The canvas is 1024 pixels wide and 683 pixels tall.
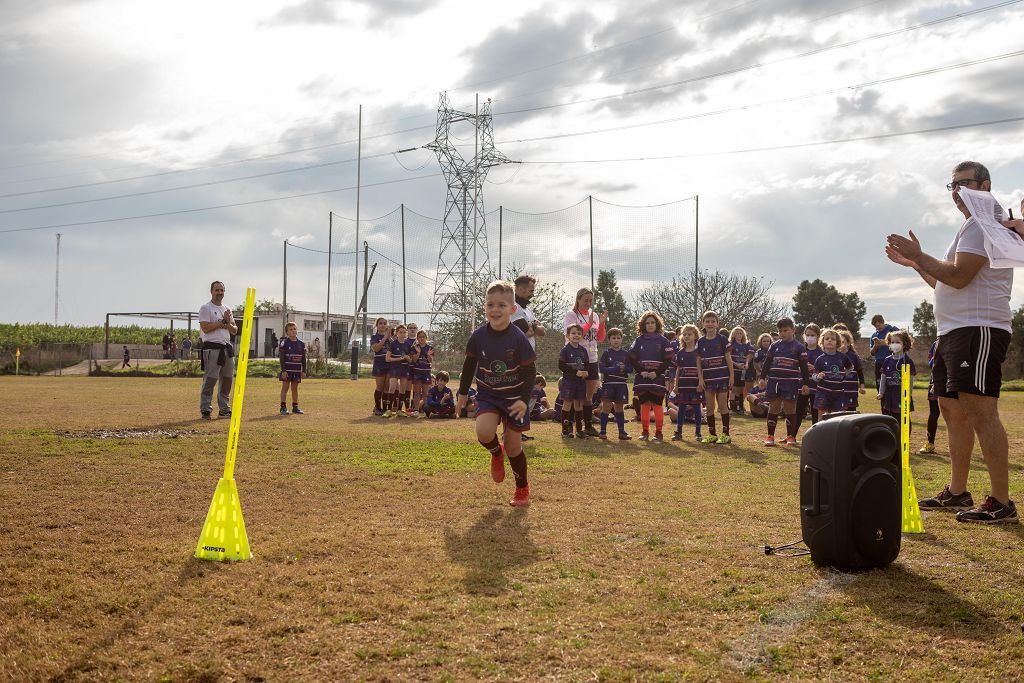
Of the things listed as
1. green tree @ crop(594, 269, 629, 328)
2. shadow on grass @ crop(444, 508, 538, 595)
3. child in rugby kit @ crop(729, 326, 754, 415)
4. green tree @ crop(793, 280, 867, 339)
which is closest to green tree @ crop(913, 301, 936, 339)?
green tree @ crop(793, 280, 867, 339)

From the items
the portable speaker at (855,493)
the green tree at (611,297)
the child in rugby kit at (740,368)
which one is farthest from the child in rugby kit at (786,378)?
the green tree at (611,297)

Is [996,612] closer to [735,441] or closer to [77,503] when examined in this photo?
[77,503]

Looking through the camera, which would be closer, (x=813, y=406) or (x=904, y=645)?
(x=904, y=645)

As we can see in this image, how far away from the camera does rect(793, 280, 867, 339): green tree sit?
66562 millimetres

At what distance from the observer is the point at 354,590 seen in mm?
4070

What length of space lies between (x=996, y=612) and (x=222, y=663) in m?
3.46

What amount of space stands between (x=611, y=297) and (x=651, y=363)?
28.0 m

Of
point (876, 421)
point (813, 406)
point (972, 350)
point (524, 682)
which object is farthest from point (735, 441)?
point (524, 682)

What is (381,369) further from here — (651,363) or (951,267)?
(951,267)

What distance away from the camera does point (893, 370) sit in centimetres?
1307

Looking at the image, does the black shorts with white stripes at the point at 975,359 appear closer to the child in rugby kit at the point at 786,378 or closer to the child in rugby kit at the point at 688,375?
the child in rugby kit at the point at 786,378

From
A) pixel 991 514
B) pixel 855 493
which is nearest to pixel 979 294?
pixel 991 514

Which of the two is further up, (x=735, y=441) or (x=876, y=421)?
(x=876, y=421)

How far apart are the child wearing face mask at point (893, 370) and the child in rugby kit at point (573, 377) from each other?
192 inches
